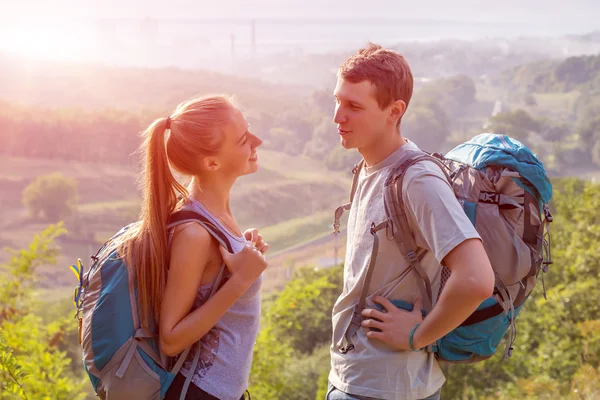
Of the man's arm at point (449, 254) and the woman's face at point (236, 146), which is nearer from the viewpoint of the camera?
the man's arm at point (449, 254)

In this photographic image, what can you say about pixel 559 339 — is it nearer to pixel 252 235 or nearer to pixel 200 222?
pixel 252 235

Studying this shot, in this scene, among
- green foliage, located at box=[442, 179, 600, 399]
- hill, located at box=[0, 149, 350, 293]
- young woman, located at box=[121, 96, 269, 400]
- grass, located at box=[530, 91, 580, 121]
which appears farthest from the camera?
grass, located at box=[530, 91, 580, 121]

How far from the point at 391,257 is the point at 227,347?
482 millimetres

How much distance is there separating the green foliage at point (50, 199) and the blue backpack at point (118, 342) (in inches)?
1532

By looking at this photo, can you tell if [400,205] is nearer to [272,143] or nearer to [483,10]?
[272,143]

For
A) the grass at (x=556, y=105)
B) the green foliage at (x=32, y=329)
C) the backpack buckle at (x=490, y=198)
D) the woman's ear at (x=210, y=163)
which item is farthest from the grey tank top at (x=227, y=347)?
the grass at (x=556, y=105)

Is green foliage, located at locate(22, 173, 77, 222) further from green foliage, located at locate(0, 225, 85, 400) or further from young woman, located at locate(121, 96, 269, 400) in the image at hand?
young woman, located at locate(121, 96, 269, 400)

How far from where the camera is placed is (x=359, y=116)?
62.4 inches

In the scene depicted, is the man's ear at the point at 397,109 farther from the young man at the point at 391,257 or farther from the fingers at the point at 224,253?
the fingers at the point at 224,253

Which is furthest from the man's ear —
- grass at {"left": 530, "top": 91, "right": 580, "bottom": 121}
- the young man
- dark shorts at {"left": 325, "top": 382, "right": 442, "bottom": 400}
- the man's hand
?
grass at {"left": 530, "top": 91, "right": 580, "bottom": 121}

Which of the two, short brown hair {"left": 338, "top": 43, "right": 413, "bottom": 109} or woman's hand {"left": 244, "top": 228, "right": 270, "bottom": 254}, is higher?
short brown hair {"left": 338, "top": 43, "right": 413, "bottom": 109}

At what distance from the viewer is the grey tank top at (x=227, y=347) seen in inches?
60.0

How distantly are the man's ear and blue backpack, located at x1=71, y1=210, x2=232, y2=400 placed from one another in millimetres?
566

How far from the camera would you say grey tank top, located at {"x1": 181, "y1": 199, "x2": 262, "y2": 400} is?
5.00ft
